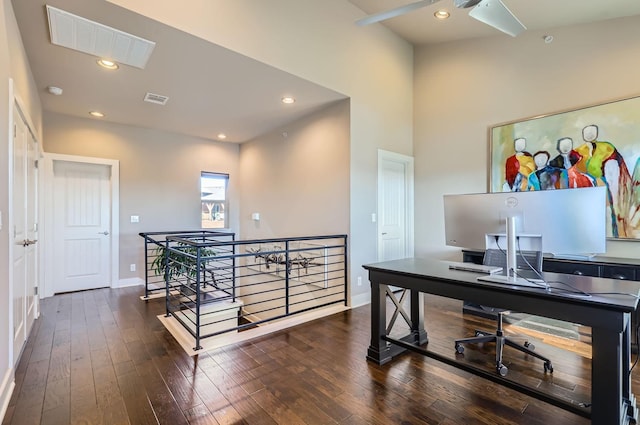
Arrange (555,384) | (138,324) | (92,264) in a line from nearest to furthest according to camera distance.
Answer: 1. (555,384)
2. (138,324)
3. (92,264)

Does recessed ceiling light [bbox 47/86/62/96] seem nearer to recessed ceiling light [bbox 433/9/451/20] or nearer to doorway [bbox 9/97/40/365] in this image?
doorway [bbox 9/97/40/365]

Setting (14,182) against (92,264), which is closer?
(14,182)

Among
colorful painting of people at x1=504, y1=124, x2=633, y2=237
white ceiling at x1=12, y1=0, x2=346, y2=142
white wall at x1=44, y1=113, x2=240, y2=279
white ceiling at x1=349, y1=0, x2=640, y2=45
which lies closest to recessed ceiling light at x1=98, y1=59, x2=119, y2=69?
white ceiling at x1=12, y1=0, x2=346, y2=142

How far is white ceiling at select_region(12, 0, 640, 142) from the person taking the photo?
259 centimetres

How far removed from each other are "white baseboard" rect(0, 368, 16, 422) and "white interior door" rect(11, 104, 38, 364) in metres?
0.26

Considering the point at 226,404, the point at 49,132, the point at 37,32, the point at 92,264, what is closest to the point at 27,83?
the point at 37,32

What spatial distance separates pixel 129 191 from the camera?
5258mm

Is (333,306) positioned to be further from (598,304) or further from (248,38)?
(248,38)

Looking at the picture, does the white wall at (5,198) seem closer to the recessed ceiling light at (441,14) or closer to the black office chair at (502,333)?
the black office chair at (502,333)

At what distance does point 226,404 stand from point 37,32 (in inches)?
129

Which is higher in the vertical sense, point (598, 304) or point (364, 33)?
point (364, 33)

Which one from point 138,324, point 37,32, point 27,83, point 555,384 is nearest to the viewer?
point 555,384

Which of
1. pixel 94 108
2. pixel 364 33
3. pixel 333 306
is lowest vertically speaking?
pixel 333 306

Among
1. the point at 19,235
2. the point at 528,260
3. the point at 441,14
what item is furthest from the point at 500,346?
the point at 19,235
